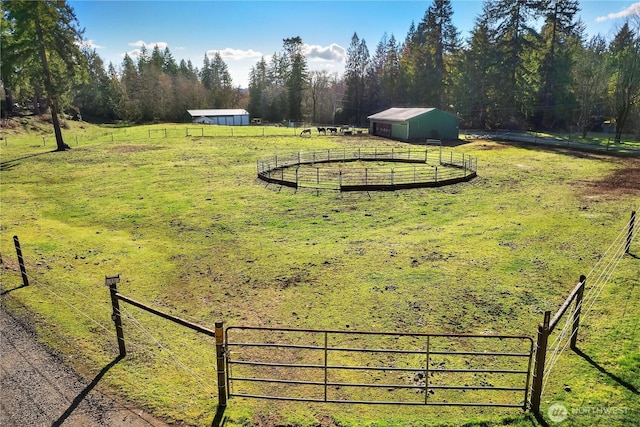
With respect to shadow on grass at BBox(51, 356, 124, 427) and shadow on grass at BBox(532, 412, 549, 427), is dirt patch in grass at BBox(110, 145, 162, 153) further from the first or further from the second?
shadow on grass at BBox(532, 412, 549, 427)

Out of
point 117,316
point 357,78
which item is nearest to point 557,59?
point 357,78

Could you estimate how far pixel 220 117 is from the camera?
78.3 metres

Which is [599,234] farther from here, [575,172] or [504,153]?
[504,153]

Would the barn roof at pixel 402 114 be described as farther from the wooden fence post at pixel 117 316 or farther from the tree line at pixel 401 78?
the wooden fence post at pixel 117 316

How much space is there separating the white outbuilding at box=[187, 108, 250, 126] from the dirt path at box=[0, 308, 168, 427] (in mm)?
72533

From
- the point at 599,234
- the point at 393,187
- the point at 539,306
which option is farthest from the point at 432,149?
the point at 539,306

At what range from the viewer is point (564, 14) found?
5594cm

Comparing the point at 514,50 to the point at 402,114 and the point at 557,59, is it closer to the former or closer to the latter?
the point at 557,59

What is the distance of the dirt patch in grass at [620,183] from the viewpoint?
75.8 feet

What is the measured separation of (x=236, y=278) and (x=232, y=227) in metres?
5.37

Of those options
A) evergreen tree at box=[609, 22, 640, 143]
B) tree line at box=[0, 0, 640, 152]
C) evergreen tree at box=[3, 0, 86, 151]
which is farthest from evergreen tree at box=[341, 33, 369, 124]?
evergreen tree at box=[3, 0, 86, 151]

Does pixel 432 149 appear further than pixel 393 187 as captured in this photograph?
Yes

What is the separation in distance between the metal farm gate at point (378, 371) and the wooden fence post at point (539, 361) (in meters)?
0.13

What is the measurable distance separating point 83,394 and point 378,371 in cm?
522
